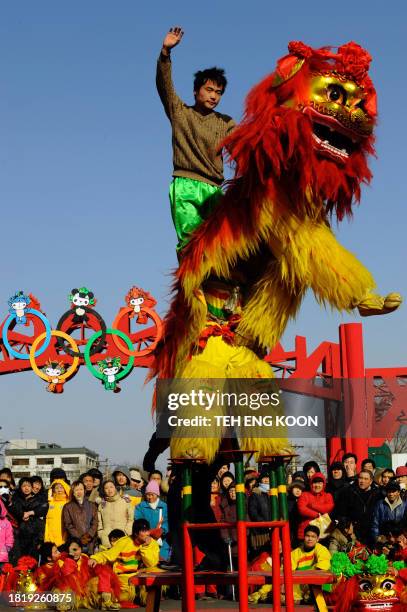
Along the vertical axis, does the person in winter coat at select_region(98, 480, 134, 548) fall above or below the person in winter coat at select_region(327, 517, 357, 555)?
above

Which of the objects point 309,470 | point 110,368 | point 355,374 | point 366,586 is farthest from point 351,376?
point 366,586

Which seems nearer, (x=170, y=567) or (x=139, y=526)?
(x=170, y=567)

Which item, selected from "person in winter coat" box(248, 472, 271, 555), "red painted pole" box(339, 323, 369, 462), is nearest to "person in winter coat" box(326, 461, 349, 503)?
"person in winter coat" box(248, 472, 271, 555)

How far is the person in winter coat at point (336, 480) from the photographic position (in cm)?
826

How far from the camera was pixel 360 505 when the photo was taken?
7.98 m

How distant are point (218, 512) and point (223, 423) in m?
3.75

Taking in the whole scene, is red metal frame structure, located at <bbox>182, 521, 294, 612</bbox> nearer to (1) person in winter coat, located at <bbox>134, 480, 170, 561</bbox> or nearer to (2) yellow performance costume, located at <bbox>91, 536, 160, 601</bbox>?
(2) yellow performance costume, located at <bbox>91, 536, 160, 601</bbox>

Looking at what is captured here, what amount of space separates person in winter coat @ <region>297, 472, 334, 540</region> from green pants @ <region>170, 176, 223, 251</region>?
3.96m

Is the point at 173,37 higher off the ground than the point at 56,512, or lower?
higher

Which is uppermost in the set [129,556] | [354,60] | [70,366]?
[70,366]

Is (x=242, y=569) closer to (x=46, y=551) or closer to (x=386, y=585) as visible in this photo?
(x=386, y=585)

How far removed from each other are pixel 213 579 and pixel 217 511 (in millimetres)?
3623

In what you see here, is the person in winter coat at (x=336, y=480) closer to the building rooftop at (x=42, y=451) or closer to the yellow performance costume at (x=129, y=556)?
the yellow performance costume at (x=129, y=556)

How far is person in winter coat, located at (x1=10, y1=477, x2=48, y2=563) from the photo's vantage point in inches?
336
